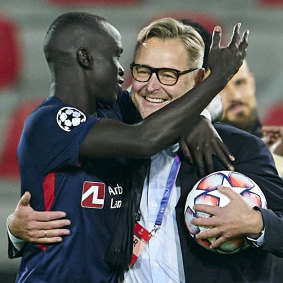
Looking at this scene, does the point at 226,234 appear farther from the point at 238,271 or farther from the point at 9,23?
the point at 9,23

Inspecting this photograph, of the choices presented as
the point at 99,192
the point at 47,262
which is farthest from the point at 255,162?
the point at 47,262

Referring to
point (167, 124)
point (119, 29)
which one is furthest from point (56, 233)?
point (119, 29)

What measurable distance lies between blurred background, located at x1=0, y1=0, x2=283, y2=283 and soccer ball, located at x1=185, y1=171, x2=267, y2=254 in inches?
129

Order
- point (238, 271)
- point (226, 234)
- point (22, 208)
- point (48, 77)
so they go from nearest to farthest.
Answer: point (226, 234)
point (238, 271)
point (22, 208)
point (48, 77)

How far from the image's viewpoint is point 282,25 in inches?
227

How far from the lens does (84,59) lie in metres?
2.45

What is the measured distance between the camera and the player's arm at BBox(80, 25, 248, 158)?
2230 millimetres

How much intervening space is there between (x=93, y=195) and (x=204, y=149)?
15.8 inches

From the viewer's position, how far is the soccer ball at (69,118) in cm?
231

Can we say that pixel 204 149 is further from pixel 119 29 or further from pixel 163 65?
pixel 119 29

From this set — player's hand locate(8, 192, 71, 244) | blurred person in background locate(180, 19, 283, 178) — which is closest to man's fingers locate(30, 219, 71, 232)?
player's hand locate(8, 192, 71, 244)

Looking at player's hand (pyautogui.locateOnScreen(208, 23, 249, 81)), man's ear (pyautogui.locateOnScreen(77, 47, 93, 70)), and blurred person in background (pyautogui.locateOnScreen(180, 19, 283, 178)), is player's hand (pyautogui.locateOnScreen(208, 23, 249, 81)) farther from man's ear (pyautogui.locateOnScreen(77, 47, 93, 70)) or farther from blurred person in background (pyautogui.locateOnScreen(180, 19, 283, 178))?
blurred person in background (pyautogui.locateOnScreen(180, 19, 283, 178))

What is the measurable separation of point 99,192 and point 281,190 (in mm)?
604

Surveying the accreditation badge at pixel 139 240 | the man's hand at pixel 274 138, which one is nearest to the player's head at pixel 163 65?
the accreditation badge at pixel 139 240
